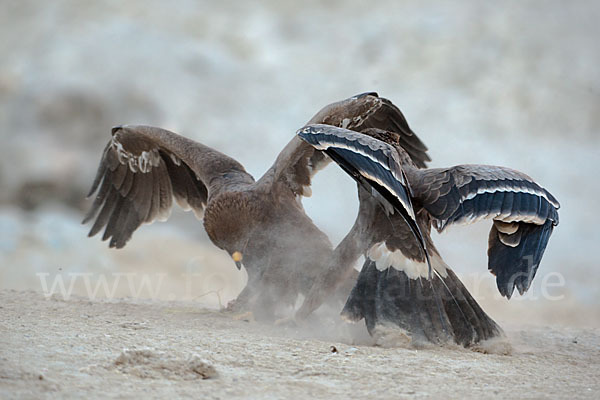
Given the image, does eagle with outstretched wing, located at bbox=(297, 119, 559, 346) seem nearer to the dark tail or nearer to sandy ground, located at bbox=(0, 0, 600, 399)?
the dark tail

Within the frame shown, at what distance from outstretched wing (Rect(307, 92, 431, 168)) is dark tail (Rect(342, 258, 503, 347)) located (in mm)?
829

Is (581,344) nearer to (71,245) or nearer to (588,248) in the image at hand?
(588,248)

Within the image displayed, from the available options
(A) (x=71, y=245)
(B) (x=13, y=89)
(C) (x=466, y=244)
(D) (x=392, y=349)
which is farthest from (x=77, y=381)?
(B) (x=13, y=89)

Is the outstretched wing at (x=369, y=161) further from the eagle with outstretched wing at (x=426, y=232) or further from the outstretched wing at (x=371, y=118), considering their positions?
the outstretched wing at (x=371, y=118)

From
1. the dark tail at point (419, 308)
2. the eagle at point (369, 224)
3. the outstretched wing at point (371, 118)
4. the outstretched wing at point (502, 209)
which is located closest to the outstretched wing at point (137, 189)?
the eagle at point (369, 224)

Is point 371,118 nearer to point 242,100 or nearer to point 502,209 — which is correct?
point 502,209

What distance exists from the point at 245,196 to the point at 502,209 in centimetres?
162

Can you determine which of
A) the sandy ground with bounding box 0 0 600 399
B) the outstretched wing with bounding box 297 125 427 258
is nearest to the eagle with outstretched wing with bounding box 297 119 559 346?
the outstretched wing with bounding box 297 125 427 258

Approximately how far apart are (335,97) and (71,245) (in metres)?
4.84

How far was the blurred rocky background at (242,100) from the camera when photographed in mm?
10820

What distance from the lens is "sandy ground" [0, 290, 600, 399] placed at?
249 centimetres

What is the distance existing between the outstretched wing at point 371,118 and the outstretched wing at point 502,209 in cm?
55

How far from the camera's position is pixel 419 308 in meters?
3.74

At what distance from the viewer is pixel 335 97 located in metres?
12.3
